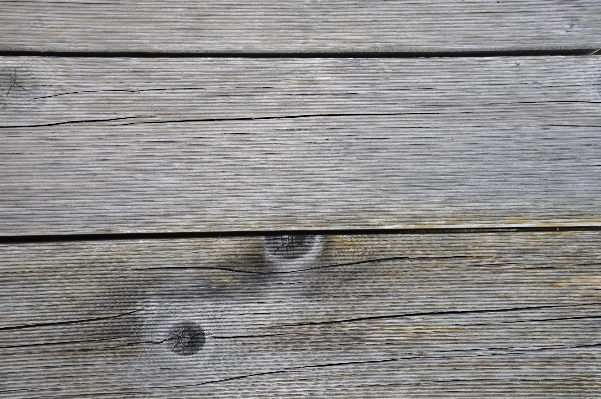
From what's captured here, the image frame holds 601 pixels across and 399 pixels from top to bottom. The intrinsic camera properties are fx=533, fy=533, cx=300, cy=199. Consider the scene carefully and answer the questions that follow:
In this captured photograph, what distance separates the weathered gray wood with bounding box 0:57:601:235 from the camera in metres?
0.98

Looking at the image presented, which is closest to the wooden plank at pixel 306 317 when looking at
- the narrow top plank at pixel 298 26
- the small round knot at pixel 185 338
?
the small round knot at pixel 185 338

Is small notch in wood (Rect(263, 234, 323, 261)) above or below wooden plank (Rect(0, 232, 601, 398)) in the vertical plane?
above

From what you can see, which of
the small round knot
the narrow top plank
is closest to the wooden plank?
the small round knot

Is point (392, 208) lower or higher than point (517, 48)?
lower

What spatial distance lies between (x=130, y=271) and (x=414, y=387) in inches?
22.4

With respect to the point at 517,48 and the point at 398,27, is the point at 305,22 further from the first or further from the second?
the point at 517,48

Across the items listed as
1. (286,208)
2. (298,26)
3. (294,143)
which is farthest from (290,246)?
(298,26)

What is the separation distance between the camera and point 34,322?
96 centimetres

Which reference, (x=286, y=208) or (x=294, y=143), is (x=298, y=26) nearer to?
(x=294, y=143)

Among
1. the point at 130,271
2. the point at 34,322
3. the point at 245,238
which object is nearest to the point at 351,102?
the point at 245,238

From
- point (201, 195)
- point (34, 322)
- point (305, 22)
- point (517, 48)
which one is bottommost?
point (34, 322)

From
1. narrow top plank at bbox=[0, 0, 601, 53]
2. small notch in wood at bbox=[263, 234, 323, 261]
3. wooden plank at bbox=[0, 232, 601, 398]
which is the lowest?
wooden plank at bbox=[0, 232, 601, 398]

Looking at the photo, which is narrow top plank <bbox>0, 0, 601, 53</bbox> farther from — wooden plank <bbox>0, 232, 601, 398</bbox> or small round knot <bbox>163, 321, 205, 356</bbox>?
small round knot <bbox>163, 321, 205, 356</bbox>

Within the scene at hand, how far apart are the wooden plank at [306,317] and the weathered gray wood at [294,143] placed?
55 mm
